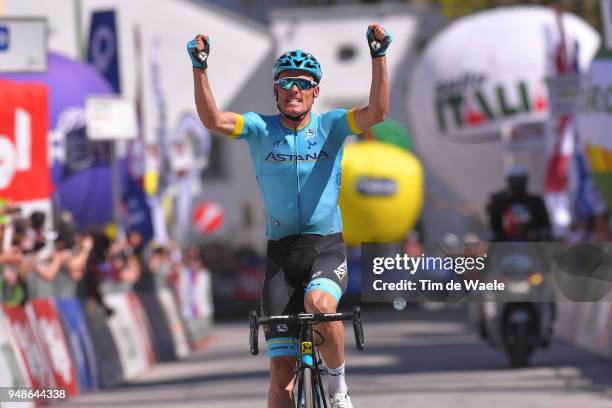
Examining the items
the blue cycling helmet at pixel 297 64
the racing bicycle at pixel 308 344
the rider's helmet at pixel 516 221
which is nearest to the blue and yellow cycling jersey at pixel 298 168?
the blue cycling helmet at pixel 297 64

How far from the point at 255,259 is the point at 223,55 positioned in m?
12.5

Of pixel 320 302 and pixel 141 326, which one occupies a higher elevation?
pixel 320 302

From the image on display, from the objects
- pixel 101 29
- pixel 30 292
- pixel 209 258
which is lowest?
pixel 209 258

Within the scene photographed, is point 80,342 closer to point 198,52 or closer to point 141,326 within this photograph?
point 141,326

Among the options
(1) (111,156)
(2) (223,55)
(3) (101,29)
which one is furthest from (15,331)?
(2) (223,55)

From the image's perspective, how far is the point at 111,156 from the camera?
24516mm

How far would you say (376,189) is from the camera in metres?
33.3

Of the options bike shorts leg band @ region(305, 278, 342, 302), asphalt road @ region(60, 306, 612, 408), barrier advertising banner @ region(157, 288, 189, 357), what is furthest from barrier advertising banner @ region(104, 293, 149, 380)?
bike shorts leg band @ region(305, 278, 342, 302)

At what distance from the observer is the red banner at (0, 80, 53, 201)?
53.7 feet

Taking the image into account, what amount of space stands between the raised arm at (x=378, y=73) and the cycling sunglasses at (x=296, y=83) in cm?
32

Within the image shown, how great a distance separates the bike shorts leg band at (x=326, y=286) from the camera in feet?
26.6

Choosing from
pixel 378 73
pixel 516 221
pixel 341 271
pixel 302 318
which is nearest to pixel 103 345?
pixel 516 221

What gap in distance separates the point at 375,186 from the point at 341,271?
25.1 metres

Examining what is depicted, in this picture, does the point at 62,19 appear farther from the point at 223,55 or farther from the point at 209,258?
the point at 223,55
